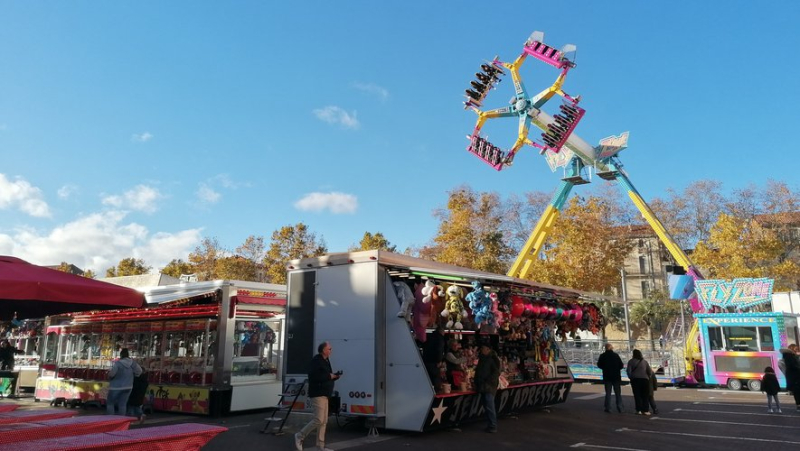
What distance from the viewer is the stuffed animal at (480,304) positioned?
9.24 meters

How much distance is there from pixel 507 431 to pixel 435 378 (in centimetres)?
170

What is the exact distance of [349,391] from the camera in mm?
8805

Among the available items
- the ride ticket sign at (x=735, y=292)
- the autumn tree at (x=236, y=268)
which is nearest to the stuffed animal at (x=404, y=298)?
the ride ticket sign at (x=735, y=292)

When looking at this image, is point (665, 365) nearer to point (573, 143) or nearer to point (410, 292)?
point (573, 143)

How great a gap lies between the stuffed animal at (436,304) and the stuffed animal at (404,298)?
378 mm

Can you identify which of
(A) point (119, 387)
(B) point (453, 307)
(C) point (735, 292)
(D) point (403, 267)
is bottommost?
(A) point (119, 387)

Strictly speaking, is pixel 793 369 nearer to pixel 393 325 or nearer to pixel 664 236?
pixel 393 325

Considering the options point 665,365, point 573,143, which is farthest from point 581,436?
point 573,143

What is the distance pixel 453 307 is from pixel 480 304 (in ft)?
1.69

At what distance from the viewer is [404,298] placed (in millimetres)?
8758

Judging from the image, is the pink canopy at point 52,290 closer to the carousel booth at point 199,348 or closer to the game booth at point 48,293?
the game booth at point 48,293

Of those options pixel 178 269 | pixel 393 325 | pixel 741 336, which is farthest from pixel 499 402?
pixel 178 269

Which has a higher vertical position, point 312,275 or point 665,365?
point 312,275

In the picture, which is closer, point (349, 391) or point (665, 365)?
point (349, 391)
